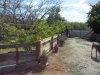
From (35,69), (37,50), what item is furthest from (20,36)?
(35,69)

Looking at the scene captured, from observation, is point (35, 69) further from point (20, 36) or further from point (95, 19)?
point (95, 19)

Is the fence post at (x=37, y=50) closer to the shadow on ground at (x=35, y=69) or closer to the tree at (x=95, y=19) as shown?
the shadow on ground at (x=35, y=69)

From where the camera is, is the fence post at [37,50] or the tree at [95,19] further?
the tree at [95,19]

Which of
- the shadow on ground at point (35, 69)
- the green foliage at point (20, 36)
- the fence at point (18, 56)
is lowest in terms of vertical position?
the shadow on ground at point (35, 69)

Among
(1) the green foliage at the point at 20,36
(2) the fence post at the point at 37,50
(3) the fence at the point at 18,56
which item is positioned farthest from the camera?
(1) the green foliage at the point at 20,36

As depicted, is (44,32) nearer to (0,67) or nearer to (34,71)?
(34,71)

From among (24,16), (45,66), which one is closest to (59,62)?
(45,66)

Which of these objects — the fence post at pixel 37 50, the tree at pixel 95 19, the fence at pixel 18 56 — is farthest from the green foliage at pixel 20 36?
the tree at pixel 95 19

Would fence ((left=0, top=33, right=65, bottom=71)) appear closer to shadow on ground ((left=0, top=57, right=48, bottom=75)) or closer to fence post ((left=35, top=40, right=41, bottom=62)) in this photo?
fence post ((left=35, top=40, right=41, bottom=62))

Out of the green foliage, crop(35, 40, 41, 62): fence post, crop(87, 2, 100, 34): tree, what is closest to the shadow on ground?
crop(35, 40, 41, 62): fence post

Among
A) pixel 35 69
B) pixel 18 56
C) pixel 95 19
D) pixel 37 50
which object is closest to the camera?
pixel 18 56

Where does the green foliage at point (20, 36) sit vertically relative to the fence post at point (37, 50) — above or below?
above

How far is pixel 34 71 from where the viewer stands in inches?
398

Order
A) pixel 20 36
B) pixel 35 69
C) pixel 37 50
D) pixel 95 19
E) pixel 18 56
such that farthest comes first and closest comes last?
pixel 95 19, pixel 20 36, pixel 37 50, pixel 35 69, pixel 18 56
